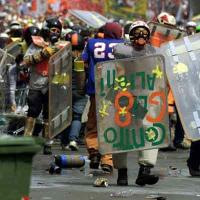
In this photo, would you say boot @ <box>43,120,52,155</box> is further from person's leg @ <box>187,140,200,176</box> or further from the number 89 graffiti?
the number 89 graffiti

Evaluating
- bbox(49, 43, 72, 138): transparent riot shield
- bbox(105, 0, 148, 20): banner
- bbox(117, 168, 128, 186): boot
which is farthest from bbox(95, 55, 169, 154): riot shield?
bbox(105, 0, 148, 20): banner

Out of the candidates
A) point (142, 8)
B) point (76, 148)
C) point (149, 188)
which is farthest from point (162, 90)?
point (142, 8)

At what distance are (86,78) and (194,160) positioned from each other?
8.10 ft

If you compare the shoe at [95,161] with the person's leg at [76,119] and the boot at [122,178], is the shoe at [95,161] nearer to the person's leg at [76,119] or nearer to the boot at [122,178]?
the boot at [122,178]

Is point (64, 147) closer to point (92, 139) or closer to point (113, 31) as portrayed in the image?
point (92, 139)

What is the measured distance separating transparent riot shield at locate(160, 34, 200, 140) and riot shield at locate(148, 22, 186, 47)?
15.8 feet

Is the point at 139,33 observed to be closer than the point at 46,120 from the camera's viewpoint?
Yes

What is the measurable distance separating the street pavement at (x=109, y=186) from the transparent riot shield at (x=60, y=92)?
56cm

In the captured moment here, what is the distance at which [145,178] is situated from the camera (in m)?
Result: 10.1

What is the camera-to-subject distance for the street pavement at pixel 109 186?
9.40m

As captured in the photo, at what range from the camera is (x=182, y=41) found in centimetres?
1095

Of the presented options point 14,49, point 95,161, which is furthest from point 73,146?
point 95,161

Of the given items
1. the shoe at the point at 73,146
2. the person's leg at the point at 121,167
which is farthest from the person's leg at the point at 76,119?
the person's leg at the point at 121,167

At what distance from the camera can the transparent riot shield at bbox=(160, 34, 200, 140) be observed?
10719 mm
